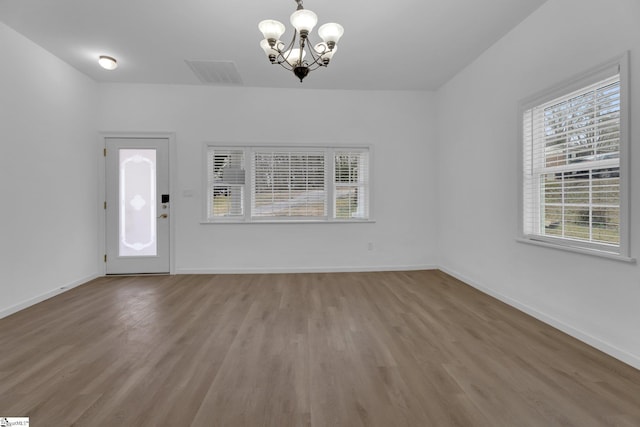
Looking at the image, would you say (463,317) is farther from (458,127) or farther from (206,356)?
(458,127)

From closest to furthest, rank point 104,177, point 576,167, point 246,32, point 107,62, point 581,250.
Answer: point 581,250 < point 576,167 < point 246,32 < point 107,62 < point 104,177

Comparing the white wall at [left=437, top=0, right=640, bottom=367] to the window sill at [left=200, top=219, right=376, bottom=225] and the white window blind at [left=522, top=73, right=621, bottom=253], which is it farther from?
the window sill at [left=200, top=219, right=376, bottom=225]

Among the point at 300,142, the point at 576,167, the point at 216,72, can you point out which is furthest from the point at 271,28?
the point at 576,167

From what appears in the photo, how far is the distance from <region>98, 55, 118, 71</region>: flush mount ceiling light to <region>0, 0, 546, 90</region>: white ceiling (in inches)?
3.0

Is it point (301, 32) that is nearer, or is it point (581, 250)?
point (301, 32)

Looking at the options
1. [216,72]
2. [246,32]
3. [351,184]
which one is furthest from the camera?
[351,184]

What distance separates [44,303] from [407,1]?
16.7 feet

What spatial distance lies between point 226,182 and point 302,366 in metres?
3.37

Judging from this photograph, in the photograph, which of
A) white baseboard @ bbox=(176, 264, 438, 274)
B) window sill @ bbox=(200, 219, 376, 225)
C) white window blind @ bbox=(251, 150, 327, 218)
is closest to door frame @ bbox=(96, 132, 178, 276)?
white baseboard @ bbox=(176, 264, 438, 274)

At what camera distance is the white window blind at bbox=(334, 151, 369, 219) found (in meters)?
4.74

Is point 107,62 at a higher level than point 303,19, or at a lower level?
higher

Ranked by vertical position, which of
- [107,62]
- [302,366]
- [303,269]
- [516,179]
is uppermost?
[107,62]

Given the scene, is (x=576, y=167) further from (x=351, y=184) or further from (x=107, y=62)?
(x=107, y=62)

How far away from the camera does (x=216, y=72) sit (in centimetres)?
402
